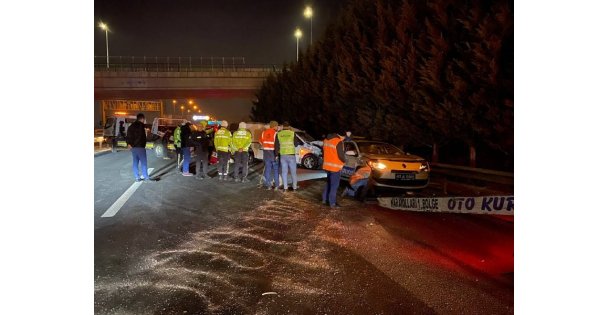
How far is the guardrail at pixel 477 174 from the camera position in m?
11.9

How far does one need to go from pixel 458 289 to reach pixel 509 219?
425cm

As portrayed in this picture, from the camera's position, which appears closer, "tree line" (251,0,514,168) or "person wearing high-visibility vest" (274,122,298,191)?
"person wearing high-visibility vest" (274,122,298,191)

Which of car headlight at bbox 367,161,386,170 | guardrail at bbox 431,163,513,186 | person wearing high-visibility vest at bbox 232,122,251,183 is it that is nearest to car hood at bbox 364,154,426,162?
car headlight at bbox 367,161,386,170

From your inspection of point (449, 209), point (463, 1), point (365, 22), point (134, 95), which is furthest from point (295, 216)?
point (134, 95)

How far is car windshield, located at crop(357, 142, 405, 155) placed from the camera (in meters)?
11.0

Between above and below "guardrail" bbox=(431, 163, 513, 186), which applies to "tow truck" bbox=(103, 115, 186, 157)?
above

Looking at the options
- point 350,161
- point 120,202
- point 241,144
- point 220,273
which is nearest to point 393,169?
point 350,161

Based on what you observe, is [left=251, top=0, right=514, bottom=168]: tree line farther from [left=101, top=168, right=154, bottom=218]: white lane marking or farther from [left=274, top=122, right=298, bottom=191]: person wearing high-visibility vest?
[left=101, top=168, right=154, bottom=218]: white lane marking

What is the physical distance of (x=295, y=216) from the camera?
7.80 meters

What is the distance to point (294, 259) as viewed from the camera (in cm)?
533

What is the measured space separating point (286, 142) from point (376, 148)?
265 cm

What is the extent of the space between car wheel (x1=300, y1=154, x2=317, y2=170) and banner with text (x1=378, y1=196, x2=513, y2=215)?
6.77 meters

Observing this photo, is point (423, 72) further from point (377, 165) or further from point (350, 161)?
point (377, 165)

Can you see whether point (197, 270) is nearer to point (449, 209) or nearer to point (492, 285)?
point (492, 285)
